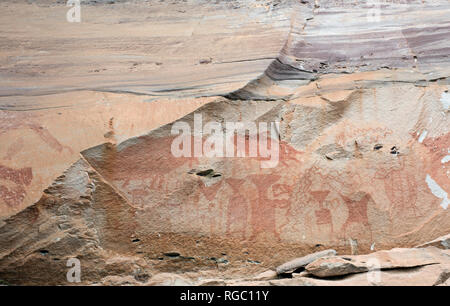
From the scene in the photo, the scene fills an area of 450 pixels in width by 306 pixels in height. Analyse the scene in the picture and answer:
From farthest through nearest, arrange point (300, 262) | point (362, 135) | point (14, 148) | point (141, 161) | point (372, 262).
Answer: point (362, 135), point (141, 161), point (14, 148), point (300, 262), point (372, 262)

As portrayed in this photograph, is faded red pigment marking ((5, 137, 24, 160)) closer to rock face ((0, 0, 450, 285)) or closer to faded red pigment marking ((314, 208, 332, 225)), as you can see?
rock face ((0, 0, 450, 285))

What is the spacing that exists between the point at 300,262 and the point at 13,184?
204 centimetres

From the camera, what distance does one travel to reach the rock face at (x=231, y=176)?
10.4 ft

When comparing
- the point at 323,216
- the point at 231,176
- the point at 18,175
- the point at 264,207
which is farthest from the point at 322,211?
the point at 18,175

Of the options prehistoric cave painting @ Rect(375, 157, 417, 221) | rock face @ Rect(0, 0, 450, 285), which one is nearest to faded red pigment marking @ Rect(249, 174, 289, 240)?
rock face @ Rect(0, 0, 450, 285)

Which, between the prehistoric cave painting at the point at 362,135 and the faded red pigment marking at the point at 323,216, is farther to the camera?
the prehistoric cave painting at the point at 362,135

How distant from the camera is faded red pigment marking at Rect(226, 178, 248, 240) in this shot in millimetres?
3350

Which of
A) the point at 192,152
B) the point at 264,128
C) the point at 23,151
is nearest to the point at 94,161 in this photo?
the point at 23,151

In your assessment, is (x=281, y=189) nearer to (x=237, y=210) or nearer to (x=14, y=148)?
(x=237, y=210)

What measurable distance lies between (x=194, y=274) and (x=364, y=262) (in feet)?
3.85

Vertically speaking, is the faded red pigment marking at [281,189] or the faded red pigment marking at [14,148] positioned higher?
the faded red pigment marking at [14,148]

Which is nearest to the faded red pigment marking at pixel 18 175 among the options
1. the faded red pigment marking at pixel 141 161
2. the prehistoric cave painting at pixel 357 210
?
the faded red pigment marking at pixel 141 161

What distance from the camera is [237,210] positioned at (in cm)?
339

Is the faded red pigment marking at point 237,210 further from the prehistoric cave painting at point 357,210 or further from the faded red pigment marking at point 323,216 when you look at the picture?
the prehistoric cave painting at point 357,210
